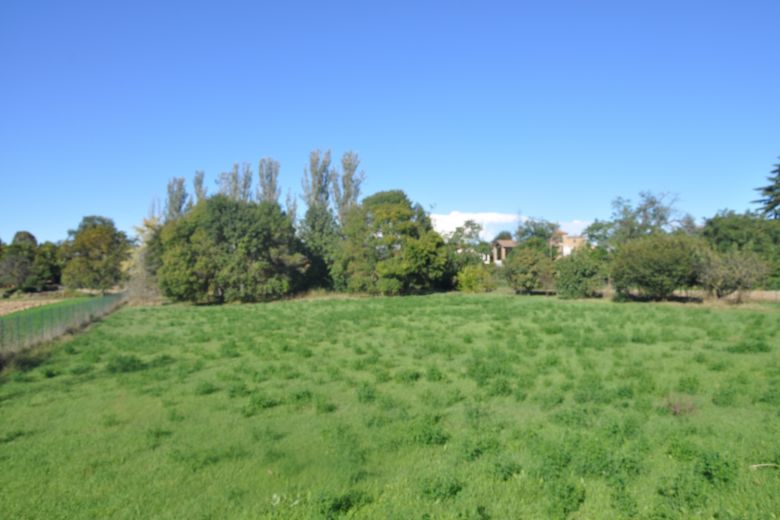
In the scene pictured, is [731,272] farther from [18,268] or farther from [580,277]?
[18,268]

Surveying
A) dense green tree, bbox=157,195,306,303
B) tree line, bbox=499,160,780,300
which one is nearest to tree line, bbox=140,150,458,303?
dense green tree, bbox=157,195,306,303

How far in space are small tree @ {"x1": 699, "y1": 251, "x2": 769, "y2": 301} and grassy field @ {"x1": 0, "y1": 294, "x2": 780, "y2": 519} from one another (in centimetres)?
1535

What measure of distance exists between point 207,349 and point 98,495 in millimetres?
11336

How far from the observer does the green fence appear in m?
14.8

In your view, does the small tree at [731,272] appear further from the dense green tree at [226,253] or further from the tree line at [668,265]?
the dense green tree at [226,253]

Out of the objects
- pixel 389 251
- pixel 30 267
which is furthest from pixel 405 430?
pixel 30 267

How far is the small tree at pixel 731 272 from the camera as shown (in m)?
28.4

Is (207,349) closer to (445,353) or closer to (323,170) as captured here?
(445,353)

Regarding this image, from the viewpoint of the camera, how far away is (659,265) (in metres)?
31.1

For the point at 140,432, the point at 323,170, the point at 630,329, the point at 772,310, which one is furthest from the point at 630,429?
the point at 323,170

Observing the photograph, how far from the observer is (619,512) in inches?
186

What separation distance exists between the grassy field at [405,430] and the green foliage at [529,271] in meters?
25.5

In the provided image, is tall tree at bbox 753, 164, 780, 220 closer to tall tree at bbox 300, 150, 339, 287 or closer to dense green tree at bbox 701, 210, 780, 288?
dense green tree at bbox 701, 210, 780, 288

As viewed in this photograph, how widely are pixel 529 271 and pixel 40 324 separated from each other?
3287cm
